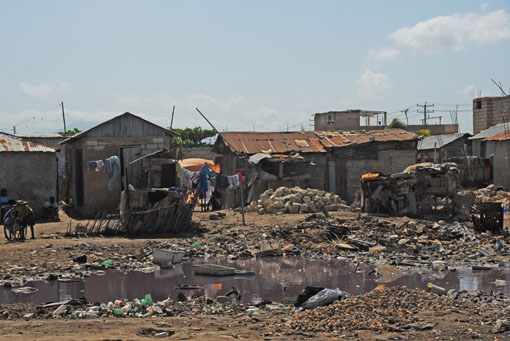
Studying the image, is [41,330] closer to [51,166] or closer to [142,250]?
[142,250]

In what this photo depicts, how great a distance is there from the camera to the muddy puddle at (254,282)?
10820 millimetres

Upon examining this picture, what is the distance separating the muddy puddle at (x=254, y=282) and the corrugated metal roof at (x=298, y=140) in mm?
12023

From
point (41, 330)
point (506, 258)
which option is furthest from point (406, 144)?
point (41, 330)

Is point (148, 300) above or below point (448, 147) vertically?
below

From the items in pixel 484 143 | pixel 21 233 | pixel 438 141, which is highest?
pixel 438 141

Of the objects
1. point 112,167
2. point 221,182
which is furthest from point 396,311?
point 221,182

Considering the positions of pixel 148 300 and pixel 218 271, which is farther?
pixel 218 271

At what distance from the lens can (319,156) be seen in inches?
1021

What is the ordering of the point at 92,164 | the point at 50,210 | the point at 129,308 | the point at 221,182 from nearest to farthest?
the point at 129,308
the point at 92,164
the point at 50,210
the point at 221,182

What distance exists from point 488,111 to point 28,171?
90.8ft

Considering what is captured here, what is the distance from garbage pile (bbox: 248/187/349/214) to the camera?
21756 millimetres

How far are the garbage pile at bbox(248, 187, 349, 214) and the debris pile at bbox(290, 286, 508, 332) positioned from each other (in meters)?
12.1

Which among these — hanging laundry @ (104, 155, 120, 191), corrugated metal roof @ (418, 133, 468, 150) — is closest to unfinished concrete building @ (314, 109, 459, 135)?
corrugated metal roof @ (418, 133, 468, 150)

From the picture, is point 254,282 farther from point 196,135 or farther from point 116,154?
point 196,135
